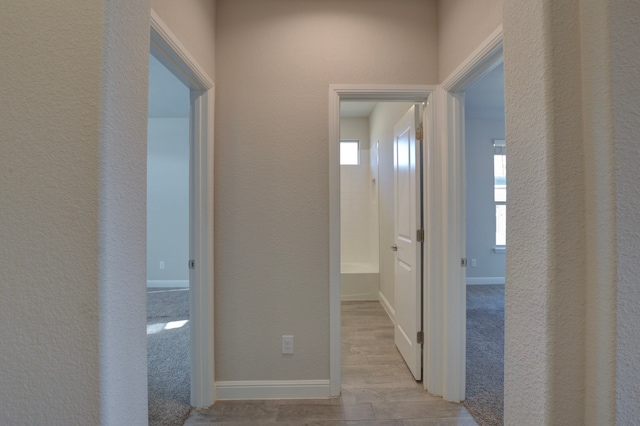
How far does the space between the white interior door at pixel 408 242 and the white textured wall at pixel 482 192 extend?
2.79 m

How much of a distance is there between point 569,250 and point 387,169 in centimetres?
277

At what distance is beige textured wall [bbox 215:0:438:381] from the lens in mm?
1894

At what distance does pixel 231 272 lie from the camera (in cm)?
189

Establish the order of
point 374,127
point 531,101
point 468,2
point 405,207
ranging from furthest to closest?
point 374,127
point 405,207
point 468,2
point 531,101

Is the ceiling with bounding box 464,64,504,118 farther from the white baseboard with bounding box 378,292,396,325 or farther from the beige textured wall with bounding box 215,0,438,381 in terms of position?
the white baseboard with bounding box 378,292,396,325

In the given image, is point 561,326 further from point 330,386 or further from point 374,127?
point 374,127

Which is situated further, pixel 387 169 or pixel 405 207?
pixel 387 169

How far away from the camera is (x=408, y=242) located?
7.25 ft

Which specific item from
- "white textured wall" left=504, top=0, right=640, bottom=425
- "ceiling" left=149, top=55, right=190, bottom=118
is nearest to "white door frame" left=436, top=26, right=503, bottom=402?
"white textured wall" left=504, top=0, right=640, bottom=425

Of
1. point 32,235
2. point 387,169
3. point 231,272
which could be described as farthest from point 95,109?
point 387,169

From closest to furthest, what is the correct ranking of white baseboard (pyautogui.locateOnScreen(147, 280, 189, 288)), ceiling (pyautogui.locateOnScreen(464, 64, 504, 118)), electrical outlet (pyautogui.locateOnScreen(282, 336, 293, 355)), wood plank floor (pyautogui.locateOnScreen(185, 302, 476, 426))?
wood plank floor (pyautogui.locateOnScreen(185, 302, 476, 426)) → electrical outlet (pyautogui.locateOnScreen(282, 336, 293, 355)) → ceiling (pyautogui.locateOnScreen(464, 64, 504, 118)) → white baseboard (pyautogui.locateOnScreen(147, 280, 189, 288))

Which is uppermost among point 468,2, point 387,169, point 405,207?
point 468,2

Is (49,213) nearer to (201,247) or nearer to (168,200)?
(201,247)

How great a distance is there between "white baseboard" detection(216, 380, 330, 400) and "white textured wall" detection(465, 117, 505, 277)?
381cm
